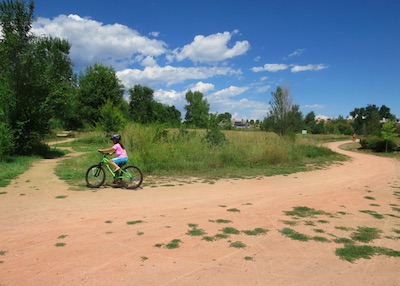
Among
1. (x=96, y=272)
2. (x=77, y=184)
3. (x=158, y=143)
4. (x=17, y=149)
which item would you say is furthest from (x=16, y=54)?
(x=96, y=272)

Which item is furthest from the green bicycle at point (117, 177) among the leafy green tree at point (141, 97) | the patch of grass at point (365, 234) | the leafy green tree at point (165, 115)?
the leafy green tree at point (141, 97)

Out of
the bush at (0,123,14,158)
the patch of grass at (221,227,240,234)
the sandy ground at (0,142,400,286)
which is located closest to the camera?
the sandy ground at (0,142,400,286)

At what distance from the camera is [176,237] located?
16.9 feet

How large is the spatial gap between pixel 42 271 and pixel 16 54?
46.3ft

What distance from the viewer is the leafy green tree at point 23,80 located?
14.7 m

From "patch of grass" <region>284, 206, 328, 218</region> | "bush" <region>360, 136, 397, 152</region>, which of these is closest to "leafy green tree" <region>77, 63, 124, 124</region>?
"bush" <region>360, 136, 397, 152</region>

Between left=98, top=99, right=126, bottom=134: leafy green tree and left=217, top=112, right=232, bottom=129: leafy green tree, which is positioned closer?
left=217, top=112, right=232, bottom=129: leafy green tree

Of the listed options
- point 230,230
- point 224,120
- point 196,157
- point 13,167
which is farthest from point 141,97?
point 230,230

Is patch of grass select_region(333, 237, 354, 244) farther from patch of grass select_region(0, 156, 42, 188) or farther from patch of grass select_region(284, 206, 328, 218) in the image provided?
patch of grass select_region(0, 156, 42, 188)

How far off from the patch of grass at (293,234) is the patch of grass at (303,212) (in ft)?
3.82

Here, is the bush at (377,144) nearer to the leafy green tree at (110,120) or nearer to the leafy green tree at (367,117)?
the leafy green tree at (367,117)

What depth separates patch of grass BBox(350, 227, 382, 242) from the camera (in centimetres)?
531

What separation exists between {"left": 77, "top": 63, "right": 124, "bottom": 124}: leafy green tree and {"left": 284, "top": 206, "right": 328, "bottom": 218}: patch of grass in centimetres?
3480

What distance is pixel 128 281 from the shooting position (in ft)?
12.2
